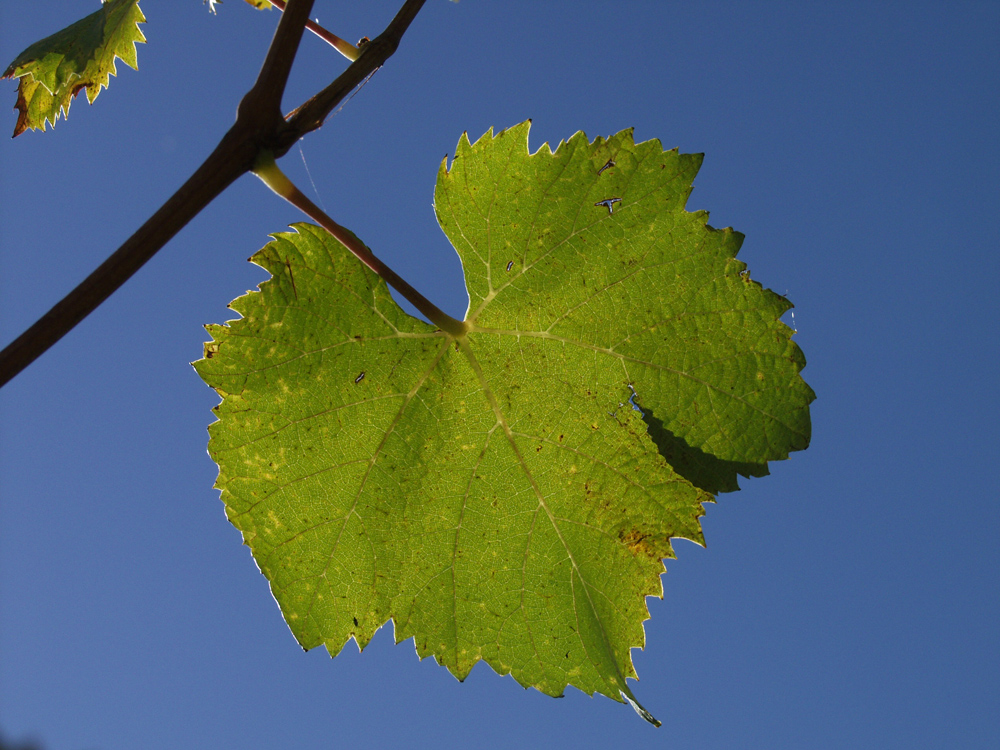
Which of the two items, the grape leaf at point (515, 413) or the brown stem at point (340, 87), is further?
the grape leaf at point (515, 413)

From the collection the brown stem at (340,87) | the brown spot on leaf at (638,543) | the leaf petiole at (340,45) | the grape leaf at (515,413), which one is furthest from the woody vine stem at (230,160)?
the brown spot on leaf at (638,543)

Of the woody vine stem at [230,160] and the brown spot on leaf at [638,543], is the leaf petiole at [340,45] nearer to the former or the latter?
the woody vine stem at [230,160]

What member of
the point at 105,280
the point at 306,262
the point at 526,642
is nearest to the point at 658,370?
the point at 526,642

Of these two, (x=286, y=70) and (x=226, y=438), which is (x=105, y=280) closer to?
(x=286, y=70)

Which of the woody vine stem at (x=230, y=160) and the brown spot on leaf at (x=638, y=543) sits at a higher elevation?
the brown spot on leaf at (x=638, y=543)

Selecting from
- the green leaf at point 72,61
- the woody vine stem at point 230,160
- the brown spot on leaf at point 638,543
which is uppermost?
the green leaf at point 72,61

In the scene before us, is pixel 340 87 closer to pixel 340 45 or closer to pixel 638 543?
pixel 340 45

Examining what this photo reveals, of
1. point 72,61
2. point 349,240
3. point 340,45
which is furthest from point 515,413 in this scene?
point 72,61

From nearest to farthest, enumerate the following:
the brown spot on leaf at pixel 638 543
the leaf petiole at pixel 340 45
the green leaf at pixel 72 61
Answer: the leaf petiole at pixel 340 45 < the brown spot on leaf at pixel 638 543 < the green leaf at pixel 72 61
